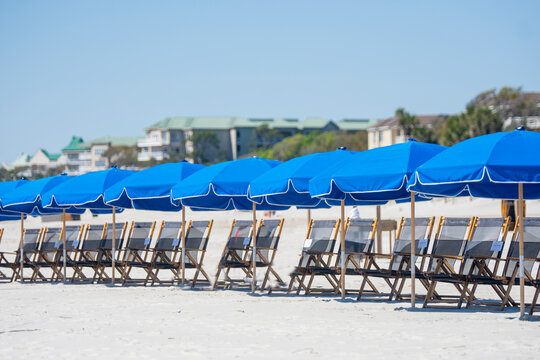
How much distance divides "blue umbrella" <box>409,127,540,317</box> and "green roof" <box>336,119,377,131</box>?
12296 centimetres

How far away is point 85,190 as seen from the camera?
1376 cm

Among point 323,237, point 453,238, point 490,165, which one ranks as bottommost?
point 323,237

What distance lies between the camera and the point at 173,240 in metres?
12.9

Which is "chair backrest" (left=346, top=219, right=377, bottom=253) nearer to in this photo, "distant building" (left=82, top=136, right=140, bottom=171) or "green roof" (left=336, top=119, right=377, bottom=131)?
"green roof" (left=336, top=119, right=377, bottom=131)

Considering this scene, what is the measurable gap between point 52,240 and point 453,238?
332 inches

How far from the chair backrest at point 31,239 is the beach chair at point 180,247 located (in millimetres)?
3273

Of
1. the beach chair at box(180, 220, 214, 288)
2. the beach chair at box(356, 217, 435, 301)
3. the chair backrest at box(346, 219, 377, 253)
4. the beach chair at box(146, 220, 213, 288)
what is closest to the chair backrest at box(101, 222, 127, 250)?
the beach chair at box(146, 220, 213, 288)

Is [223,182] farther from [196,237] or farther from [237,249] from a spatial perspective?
[196,237]

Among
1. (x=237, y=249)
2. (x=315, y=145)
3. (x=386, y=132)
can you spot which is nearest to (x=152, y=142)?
(x=315, y=145)

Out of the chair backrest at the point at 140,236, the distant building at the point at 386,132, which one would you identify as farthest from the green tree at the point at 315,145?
the chair backrest at the point at 140,236

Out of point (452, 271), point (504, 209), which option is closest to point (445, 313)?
point (452, 271)

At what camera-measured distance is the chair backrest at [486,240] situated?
356 inches

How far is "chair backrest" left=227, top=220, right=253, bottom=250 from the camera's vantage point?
1199 cm

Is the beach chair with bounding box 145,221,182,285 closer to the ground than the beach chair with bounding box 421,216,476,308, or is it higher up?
closer to the ground
